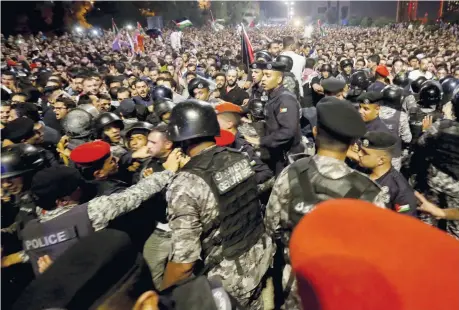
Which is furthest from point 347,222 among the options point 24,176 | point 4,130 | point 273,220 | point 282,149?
point 4,130

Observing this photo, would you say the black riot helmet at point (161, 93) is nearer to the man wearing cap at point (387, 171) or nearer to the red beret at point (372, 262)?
the man wearing cap at point (387, 171)

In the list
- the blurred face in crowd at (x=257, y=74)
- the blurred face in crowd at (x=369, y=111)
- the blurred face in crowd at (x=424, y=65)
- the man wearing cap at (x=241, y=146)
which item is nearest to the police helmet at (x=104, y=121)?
the man wearing cap at (x=241, y=146)

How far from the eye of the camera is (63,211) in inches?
94.3

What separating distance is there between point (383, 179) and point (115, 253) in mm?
2728

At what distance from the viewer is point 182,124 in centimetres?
251

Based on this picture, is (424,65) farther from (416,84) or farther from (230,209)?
(230,209)

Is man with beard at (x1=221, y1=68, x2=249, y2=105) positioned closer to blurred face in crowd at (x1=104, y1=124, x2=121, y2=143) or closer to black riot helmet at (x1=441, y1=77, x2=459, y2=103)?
blurred face in crowd at (x1=104, y1=124, x2=121, y2=143)

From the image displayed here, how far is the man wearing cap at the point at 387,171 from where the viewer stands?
119 inches

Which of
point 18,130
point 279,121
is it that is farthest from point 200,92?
point 18,130

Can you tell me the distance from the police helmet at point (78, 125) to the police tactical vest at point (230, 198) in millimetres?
2850

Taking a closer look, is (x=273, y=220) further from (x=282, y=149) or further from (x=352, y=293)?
(x=282, y=149)

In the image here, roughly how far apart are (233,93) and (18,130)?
396 centimetres

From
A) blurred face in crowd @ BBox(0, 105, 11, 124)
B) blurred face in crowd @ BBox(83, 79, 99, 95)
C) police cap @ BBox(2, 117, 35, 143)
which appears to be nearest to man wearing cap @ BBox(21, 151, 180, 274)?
police cap @ BBox(2, 117, 35, 143)

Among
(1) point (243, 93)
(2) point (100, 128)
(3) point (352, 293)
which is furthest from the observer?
(1) point (243, 93)
